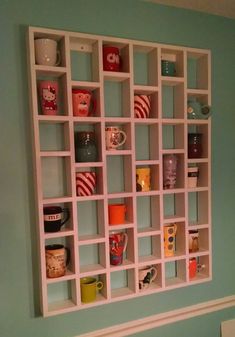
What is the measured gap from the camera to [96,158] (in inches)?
43.7

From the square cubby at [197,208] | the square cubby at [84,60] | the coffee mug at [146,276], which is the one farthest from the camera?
the square cubby at [197,208]

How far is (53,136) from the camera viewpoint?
1.11m

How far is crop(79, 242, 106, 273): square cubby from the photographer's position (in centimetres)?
115

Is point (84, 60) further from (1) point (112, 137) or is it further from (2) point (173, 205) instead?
(2) point (173, 205)

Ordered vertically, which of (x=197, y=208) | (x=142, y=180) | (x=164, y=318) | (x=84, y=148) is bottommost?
(x=164, y=318)

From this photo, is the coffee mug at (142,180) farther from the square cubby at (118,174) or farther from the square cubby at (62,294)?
the square cubby at (62,294)

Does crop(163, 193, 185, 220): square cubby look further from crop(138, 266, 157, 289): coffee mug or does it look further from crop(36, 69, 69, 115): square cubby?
crop(36, 69, 69, 115): square cubby

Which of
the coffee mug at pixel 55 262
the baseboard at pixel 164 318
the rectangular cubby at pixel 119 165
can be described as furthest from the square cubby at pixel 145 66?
the baseboard at pixel 164 318

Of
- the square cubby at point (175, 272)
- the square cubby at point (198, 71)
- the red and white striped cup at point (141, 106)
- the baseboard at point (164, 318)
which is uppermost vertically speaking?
the square cubby at point (198, 71)

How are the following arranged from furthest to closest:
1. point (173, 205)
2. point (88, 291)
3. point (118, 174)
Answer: point (173, 205) < point (118, 174) < point (88, 291)

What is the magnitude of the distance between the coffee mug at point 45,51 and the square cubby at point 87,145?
260 millimetres

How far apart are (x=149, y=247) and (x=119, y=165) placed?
411 mm

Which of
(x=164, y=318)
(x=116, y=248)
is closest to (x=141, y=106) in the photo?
(x=116, y=248)

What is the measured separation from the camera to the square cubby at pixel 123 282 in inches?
46.9
